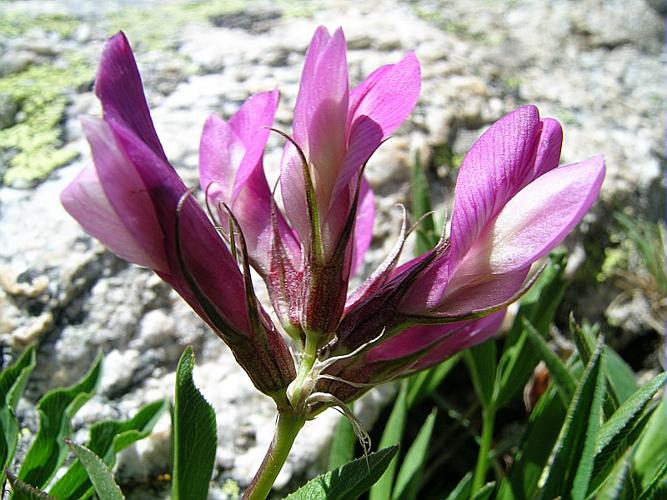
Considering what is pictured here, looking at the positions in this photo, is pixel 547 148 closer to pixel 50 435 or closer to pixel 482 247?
pixel 482 247

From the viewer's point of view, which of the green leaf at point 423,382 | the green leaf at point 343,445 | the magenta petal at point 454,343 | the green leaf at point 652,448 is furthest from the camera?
the green leaf at point 423,382

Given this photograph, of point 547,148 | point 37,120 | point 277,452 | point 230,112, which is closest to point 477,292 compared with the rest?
point 547,148

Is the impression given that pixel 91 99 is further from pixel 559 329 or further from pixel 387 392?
pixel 559 329

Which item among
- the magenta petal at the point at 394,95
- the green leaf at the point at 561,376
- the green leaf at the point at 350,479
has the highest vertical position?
the magenta petal at the point at 394,95

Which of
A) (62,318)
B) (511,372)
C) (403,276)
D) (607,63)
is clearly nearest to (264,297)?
(62,318)

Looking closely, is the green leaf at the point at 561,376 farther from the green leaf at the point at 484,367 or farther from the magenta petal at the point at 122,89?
the magenta petal at the point at 122,89

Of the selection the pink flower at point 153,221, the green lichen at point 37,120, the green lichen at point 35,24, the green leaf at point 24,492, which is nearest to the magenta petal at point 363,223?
the pink flower at point 153,221

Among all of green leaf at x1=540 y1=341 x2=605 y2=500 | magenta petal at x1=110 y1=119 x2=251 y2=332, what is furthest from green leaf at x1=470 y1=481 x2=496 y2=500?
magenta petal at x1=110 y1=119 x2=251 y2=332
